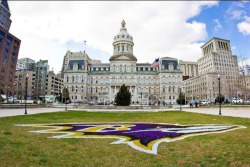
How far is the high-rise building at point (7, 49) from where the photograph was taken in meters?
74.9

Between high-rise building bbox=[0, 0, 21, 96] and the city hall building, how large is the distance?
74.6 feet

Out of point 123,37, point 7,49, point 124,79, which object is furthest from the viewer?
point 123,37

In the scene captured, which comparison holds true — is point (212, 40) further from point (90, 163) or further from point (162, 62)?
point (90, 163)

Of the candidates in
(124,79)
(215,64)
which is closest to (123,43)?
(124,79)

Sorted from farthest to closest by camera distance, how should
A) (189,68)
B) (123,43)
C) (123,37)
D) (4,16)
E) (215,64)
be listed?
(189,68)
(215,64)
(123,37)
(123,43)
(4,16)

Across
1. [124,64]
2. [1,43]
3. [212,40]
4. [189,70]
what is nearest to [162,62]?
[124,64]

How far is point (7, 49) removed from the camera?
78.4 m

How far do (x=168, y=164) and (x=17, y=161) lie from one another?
4.50m

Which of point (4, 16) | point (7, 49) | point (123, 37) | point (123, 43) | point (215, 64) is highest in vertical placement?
point (4, 16)

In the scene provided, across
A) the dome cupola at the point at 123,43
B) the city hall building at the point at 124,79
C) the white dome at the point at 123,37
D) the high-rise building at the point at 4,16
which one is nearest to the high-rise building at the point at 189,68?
the city hall building at the point at 124,79

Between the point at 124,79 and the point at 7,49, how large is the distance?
173ft

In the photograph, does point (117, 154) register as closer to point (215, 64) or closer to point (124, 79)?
point (124, 79)

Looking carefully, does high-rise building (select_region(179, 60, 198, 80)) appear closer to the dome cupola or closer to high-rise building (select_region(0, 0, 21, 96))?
the dome cupola

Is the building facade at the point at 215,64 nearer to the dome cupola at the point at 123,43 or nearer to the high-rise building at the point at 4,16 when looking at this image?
the dome cupola at the point at 123,43
